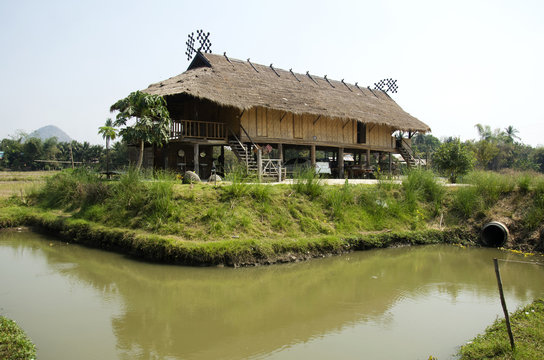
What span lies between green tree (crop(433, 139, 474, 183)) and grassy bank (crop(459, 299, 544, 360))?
583 inches

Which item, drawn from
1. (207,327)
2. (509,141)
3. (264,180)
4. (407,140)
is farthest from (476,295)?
(509,141)

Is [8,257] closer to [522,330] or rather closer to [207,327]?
[207,327]

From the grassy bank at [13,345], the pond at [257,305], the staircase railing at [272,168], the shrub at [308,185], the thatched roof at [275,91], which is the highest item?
the thatched roof at [275,91]

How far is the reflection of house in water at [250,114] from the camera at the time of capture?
1515cm

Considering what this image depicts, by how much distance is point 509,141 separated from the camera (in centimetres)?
4681

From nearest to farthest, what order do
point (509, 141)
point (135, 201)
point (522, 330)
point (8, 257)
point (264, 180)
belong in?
point (522, 330)
point (8, 257)
point (135, 201)
point (264, 180)
point (509, 141)

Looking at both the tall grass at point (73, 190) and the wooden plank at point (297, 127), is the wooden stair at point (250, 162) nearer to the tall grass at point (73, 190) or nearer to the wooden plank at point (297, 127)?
the wooden plank at point (297, 127)

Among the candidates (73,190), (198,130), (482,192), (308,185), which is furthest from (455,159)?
(73,190)

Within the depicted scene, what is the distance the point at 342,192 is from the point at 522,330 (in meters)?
7.50

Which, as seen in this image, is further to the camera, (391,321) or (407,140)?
(407,140)

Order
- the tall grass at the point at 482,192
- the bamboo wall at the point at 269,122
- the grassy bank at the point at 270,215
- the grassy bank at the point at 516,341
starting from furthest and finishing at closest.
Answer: the bamboo wall at the point at 269,122 < the tall grass at the point at 482,192 < the grassy bank at the point at 270,215 < the grassy bank at the point at 516,341

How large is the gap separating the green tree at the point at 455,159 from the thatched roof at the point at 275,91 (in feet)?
8.24

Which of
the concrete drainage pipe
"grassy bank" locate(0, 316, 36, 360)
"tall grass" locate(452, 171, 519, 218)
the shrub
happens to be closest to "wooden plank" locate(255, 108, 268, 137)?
the shrub

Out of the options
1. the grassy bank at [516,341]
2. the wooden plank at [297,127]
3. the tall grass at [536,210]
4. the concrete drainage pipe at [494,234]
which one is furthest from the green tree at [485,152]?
the grassy bank at [516,341]
